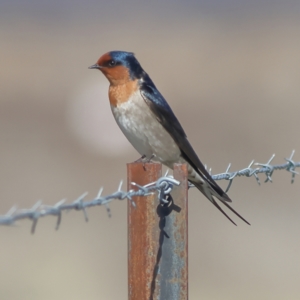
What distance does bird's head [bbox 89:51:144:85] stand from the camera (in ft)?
11.8

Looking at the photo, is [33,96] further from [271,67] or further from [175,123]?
[175,123]

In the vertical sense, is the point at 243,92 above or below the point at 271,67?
below

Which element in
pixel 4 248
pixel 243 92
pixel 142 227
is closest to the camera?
pixel 142 227

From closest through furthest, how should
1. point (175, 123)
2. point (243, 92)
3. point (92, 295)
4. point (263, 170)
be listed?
1. point (263, 170)
2. point (175, 123)
3. point (92, 295)
4. point (243, 92)

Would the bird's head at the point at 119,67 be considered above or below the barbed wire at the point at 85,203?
above

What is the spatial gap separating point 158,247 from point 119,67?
1592 mm

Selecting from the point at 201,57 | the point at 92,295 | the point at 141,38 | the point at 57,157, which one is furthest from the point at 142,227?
the point at 141,38

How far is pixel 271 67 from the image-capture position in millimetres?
15164

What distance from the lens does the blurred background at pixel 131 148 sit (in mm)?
6828

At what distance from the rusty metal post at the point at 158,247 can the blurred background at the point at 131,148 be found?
4.24m

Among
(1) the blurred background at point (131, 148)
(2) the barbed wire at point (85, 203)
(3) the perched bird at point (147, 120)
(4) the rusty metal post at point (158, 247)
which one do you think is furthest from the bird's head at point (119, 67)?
(1) the blurred background at point (131, 148)

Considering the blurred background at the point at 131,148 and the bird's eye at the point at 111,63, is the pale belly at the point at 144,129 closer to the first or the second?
the bird's eye at the point at 111,63

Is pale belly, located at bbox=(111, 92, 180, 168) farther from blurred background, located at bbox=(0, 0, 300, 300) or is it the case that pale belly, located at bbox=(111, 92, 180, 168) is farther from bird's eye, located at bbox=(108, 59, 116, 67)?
blurred background, located at bbox=(0, 0, 300, 300)

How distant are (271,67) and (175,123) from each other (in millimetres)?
11892
